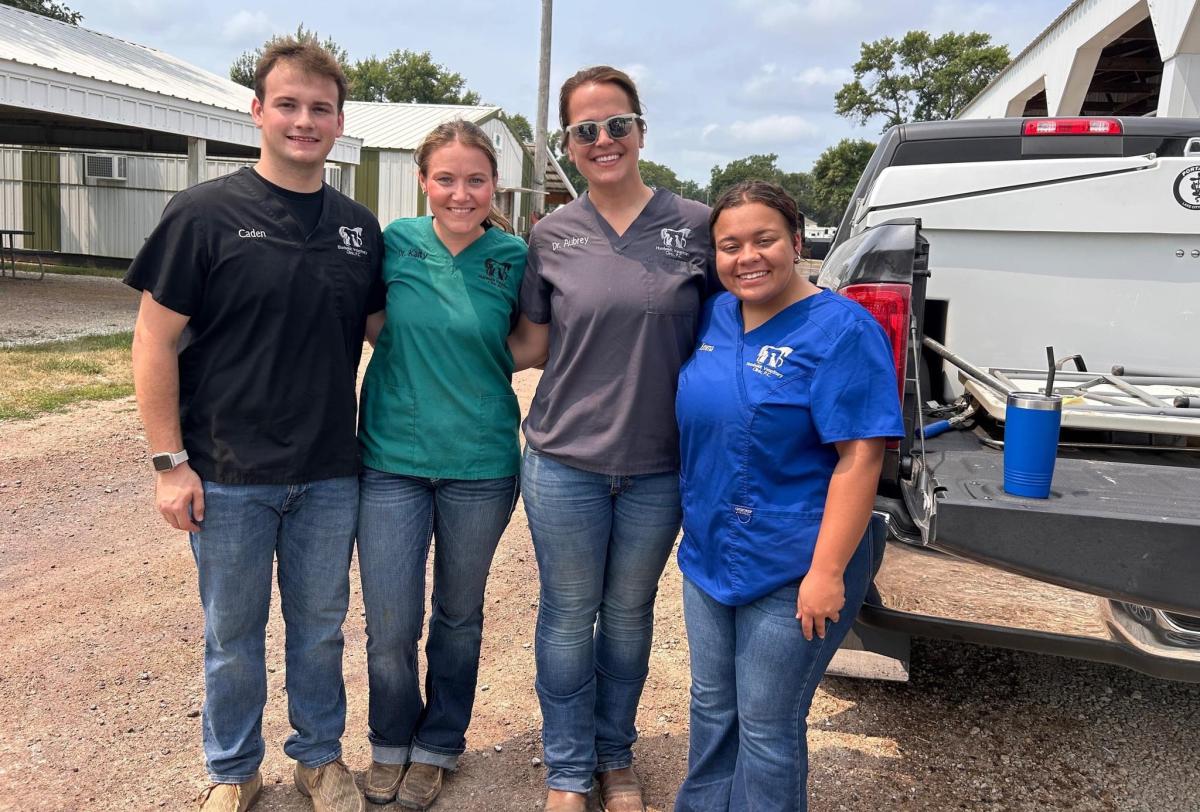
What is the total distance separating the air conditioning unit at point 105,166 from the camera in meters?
21.1

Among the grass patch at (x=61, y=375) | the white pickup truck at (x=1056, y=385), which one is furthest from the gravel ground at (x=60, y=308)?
the white pickup truck at (x=1056, y=385)

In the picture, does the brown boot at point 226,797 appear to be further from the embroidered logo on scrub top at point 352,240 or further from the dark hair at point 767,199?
the dark hair at point 767,199

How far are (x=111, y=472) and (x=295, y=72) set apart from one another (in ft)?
14.3

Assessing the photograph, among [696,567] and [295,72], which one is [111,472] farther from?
[696,567]

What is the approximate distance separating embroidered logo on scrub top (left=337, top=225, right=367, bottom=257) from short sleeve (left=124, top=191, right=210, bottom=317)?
1.17 feet

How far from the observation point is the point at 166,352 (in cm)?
245

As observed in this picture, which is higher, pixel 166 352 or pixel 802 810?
pixel 166 352

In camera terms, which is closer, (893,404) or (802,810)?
(893,404)

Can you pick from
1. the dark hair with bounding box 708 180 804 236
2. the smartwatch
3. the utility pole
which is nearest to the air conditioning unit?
the utility pole

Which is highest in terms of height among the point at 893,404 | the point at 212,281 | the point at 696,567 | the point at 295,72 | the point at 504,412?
the point at 295,72

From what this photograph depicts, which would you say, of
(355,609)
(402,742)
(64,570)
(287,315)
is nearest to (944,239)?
(287,315)

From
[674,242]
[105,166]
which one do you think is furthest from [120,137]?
[674,242]

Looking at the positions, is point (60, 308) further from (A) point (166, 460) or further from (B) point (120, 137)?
(A) point (166, 460)

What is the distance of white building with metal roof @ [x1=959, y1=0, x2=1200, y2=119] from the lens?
965 centimetres
